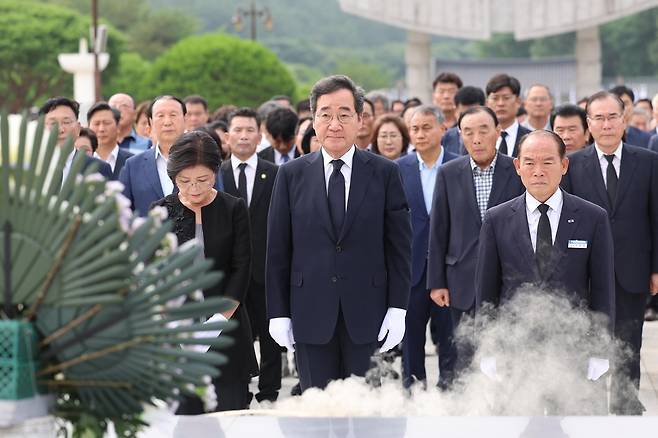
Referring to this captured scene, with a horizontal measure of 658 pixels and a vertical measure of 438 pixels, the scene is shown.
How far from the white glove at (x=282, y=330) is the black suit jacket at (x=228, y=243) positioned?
0.23m

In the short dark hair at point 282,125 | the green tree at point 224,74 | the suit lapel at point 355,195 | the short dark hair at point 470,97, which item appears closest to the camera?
the suit lapel at point 355,195

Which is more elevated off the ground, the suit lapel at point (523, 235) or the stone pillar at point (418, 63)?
the stone pillar at point (418, 63)

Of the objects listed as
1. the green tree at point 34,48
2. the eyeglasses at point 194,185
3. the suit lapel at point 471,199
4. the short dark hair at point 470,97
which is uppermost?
the green tree at point 34,48

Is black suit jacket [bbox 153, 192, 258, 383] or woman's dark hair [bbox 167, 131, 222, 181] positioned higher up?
woman's dark hair [bbox 167, 131, 222, 181]

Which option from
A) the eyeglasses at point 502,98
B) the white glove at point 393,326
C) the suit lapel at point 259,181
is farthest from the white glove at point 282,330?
the eyeglasses at point 502,98

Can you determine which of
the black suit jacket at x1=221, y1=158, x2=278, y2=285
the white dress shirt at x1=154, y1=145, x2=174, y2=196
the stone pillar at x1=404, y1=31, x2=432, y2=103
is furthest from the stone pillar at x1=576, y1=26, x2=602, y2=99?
the white dress shirt at x1=154, y1=145, x2=174, y2=196

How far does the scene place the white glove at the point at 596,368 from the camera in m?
5.32

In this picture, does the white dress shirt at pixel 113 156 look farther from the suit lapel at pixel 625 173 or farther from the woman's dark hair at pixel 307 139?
the suit lapel at pixel 625 173

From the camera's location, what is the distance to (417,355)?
7832 millimetres

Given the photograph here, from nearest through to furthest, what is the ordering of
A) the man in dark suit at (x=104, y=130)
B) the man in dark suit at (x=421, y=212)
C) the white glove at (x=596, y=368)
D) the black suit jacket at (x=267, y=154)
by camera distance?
the white glove at (x=596, y=368)
the man in dark suit at (x=421, y=212)
the man in dark suit at (x=104, y=130)
the black suit jacket at (x=267, y=154)

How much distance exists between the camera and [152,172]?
21.9ft

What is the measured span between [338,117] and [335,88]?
0.12 meters

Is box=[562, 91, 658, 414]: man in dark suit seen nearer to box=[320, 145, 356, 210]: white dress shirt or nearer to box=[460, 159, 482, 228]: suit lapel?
box=[460, 159, 482, 228]: suit lapel

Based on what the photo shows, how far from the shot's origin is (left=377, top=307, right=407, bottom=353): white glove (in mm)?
5266
